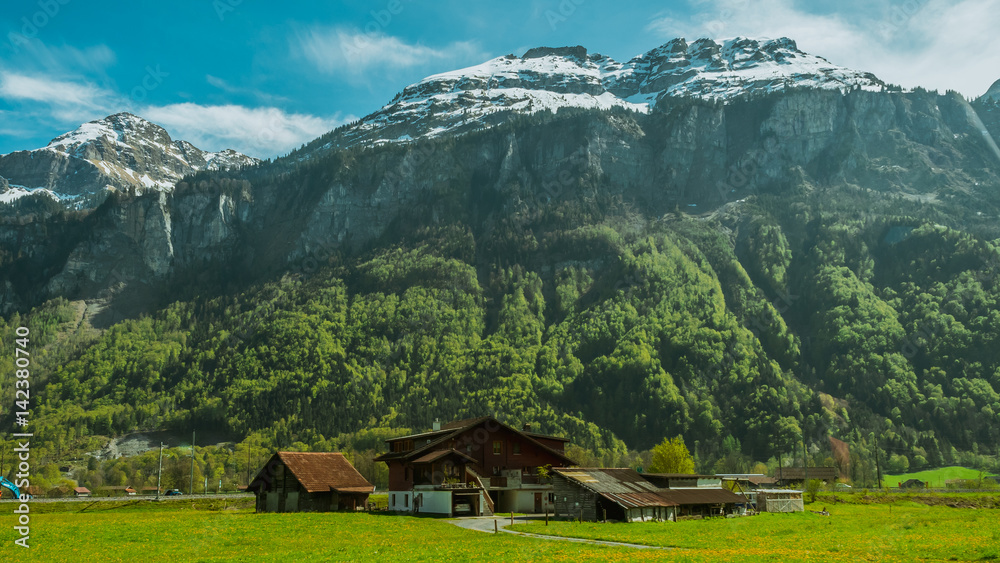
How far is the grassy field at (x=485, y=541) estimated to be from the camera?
33.4m

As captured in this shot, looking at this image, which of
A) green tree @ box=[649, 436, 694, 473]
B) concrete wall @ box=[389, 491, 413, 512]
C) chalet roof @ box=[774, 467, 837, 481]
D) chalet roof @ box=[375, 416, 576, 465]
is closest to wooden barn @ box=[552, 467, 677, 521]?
chalet roof @ box=[375, 416, 576, 465]

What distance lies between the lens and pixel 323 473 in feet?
252

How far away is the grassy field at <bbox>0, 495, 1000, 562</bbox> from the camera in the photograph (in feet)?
110

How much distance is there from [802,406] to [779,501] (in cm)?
12872

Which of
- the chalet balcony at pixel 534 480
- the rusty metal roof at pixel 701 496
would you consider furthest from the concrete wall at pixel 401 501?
the rusty metal roof at pixel 701 496

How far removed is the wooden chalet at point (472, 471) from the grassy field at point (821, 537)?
56.8 feet

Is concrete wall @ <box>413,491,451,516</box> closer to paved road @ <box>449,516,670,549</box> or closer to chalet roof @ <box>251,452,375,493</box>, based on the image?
paved road @ <box>449,516,670,549</box>

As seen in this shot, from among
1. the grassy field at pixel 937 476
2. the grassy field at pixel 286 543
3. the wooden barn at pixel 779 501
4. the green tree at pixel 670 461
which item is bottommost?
the grassy field at pixel 937 476

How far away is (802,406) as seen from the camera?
196125 millimetres

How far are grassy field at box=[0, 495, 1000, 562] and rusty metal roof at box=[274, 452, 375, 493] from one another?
13419 millimetres

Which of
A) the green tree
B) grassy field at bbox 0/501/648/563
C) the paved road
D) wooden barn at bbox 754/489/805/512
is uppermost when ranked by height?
the green tree

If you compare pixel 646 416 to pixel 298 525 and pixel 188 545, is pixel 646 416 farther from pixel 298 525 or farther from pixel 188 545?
pixel 188 545

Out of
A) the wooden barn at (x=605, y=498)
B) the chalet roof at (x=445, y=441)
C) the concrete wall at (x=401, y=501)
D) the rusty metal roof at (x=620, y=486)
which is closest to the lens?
the rusty metal roof at (x=620, y=486)

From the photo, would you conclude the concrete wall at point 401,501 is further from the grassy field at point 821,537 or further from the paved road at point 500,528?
the grassy field at point 821,537
